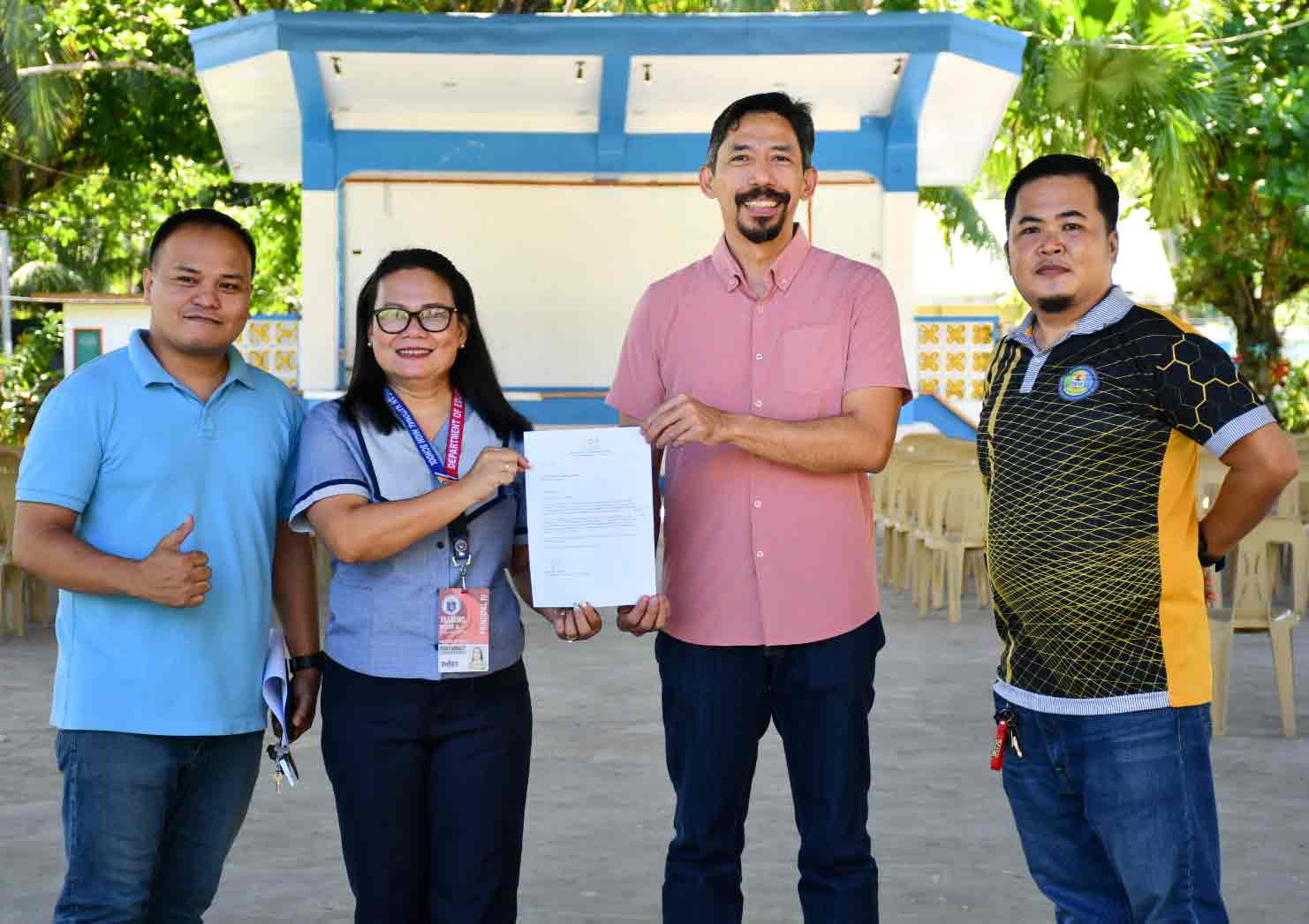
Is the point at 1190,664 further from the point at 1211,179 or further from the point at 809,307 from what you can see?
the point at 1211,179

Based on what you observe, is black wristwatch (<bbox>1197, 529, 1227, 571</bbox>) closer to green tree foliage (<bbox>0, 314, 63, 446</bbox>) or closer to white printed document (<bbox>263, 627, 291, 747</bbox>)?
white printed document (<bbox>263, 627, 291, 747</bbox>)

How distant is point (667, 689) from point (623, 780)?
2752 millimetres

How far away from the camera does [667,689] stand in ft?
11.1

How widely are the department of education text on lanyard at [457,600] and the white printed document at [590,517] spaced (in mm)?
142

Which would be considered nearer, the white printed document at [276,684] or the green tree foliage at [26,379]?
the white printed document at [276,684]

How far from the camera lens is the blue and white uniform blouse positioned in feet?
9.77

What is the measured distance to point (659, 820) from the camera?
18.1ft

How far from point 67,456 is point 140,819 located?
0.68 m

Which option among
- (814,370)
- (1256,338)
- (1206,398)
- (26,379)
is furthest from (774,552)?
(26,379)

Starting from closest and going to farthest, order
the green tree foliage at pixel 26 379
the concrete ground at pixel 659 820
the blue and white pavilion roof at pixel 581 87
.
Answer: the concrete ground at pixel 659 820, the blue and white pavilion roof at pixel 581 87, the green tree foliage at pixel 26 379

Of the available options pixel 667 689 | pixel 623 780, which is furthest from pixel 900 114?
pixel 667 689

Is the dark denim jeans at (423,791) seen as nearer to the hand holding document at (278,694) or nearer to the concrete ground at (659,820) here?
the hand holding document at (278,694)

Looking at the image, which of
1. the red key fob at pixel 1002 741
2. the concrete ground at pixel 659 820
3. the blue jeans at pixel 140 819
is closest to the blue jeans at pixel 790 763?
the red key fob at pixel 1002 741

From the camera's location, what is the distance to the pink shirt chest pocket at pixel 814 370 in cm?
334
